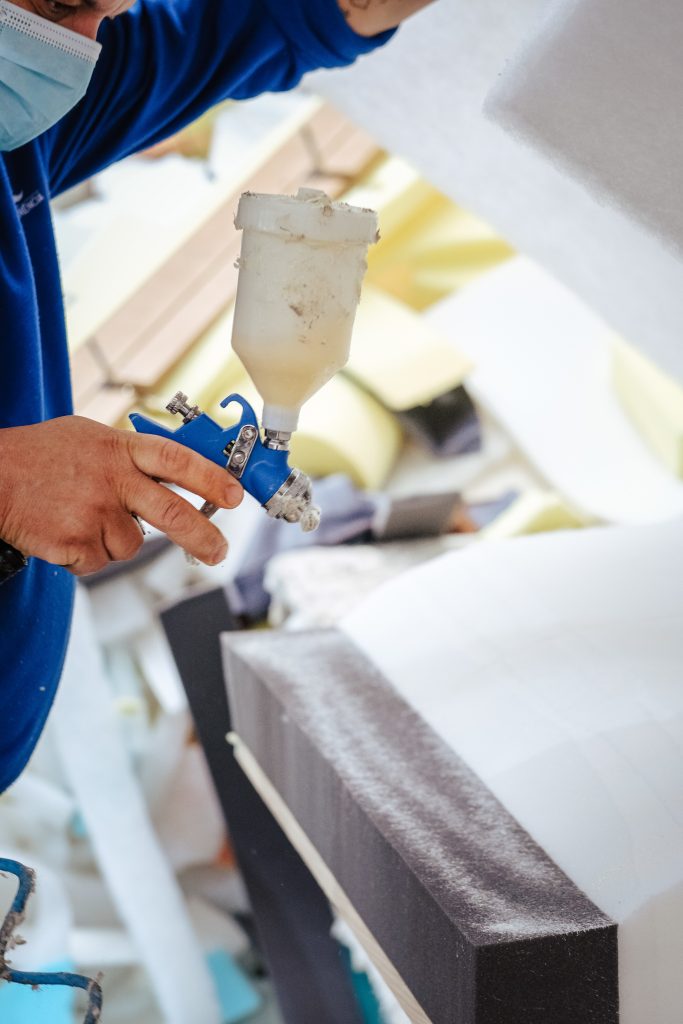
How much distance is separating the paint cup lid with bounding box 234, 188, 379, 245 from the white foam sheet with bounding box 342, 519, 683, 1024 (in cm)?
59

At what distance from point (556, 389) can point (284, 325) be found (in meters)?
2.40

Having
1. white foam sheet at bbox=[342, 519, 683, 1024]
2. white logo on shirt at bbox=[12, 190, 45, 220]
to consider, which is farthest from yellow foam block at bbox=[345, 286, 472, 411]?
white logo on shirt at bbox=[12, 190, 45, 220]

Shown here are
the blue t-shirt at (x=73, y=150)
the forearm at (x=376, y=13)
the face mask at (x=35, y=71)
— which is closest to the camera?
the face mask at (x=35, y=71)

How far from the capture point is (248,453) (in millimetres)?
969

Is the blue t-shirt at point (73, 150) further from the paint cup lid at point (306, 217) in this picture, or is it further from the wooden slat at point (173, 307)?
the wooden slat at point (173, 307)

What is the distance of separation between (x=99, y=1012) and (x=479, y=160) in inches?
48.3

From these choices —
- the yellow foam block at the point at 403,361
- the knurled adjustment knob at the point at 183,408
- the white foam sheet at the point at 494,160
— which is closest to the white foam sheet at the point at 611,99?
the white foam sheet at the point at 494,160

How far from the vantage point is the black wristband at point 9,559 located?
0.93m

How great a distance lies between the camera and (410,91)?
1.54 meters

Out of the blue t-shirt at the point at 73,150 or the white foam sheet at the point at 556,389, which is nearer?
the blue t-shirt at the point at 73,150

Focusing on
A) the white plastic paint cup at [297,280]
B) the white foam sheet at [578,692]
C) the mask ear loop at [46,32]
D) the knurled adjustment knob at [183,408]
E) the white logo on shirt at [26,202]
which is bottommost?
the white foam sheet at [578,692]

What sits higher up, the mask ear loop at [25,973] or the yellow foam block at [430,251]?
the yellow foam block at [430,251]

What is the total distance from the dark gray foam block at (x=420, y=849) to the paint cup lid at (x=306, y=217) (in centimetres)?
62

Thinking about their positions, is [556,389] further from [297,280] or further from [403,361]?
[297,280]
